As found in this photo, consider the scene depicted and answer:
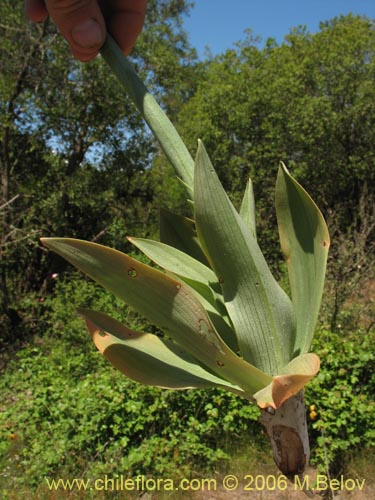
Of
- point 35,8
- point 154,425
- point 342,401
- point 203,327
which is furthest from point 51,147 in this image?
point 203,327

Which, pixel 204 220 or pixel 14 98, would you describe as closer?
pixel 204 220

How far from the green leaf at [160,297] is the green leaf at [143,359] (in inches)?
2.3

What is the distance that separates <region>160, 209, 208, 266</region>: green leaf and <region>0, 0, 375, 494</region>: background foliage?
2244mm

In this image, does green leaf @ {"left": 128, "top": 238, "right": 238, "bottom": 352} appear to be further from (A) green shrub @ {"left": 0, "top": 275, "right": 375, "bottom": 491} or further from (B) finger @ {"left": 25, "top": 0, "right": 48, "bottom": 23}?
(A) green shrub @ {"left": 0, "top": 275, "right": 375, "bottom": 491}

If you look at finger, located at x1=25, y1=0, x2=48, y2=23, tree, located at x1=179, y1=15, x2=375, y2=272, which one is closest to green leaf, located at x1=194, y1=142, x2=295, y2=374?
finger, located at x1=25, y1=0, x2=48, y2=23

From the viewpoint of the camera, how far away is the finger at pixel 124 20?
0.82 meters

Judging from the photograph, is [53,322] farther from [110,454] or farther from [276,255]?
[276,255]

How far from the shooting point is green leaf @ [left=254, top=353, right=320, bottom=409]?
0.50 metres

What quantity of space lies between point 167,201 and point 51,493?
5955 millimetres

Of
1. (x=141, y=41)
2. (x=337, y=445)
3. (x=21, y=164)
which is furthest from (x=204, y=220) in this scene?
(x=141, y=41)

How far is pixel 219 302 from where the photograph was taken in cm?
69

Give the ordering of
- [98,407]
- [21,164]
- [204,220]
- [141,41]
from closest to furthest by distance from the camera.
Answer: [204,220] → [98,407] → [21,164] → [141,41]

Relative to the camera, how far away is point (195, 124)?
8203 millimetres

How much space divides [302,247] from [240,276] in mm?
158
